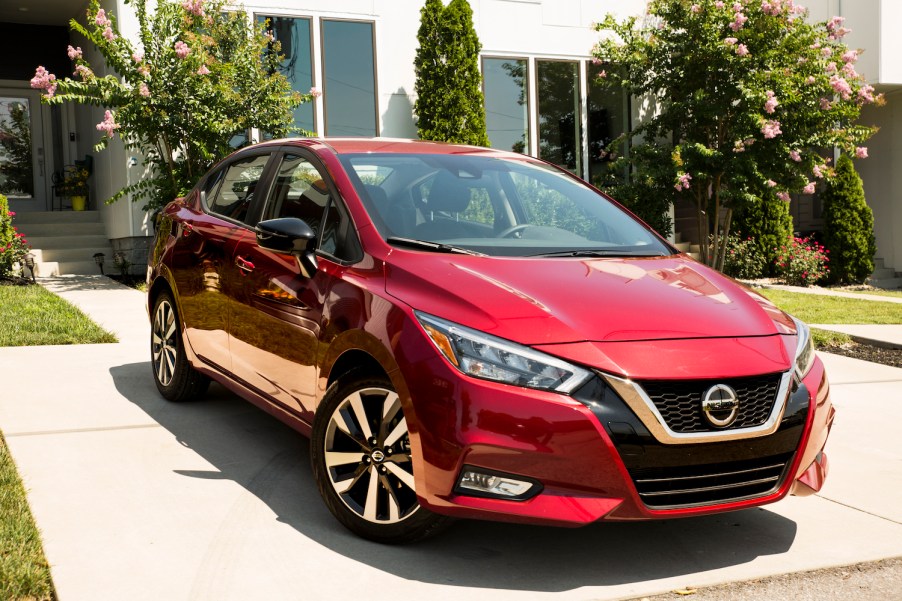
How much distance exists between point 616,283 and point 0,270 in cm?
1076

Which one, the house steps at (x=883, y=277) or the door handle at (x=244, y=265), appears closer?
the door handle at (x=244, y=265)

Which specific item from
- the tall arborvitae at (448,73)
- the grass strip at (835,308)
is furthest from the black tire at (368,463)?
the tall arborvitae at (448,73)

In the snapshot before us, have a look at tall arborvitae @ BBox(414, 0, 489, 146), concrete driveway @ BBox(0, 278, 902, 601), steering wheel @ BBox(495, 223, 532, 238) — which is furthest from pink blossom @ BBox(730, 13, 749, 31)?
steering wheel @ BBox(495, 223, 532, 238)

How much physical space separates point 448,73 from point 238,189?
9.99 meters

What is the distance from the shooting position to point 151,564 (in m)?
3.52

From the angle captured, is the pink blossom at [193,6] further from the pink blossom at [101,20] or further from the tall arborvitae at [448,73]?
the tall arborvitae at [448,73]

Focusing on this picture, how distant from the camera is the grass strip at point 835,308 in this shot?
11.5m

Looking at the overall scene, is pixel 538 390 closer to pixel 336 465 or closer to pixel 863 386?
pixel 336 465

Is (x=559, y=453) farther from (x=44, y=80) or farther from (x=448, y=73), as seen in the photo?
(x=448, y=73)

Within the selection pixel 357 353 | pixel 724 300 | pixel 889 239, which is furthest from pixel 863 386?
pixel 889 239

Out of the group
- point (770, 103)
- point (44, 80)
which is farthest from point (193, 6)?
point (770, 103)

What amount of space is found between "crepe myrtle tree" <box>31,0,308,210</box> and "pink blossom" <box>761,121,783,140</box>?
6598 mm

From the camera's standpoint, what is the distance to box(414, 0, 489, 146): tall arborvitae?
14.9 metres

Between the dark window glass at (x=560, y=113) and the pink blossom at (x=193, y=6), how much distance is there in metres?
6.29
